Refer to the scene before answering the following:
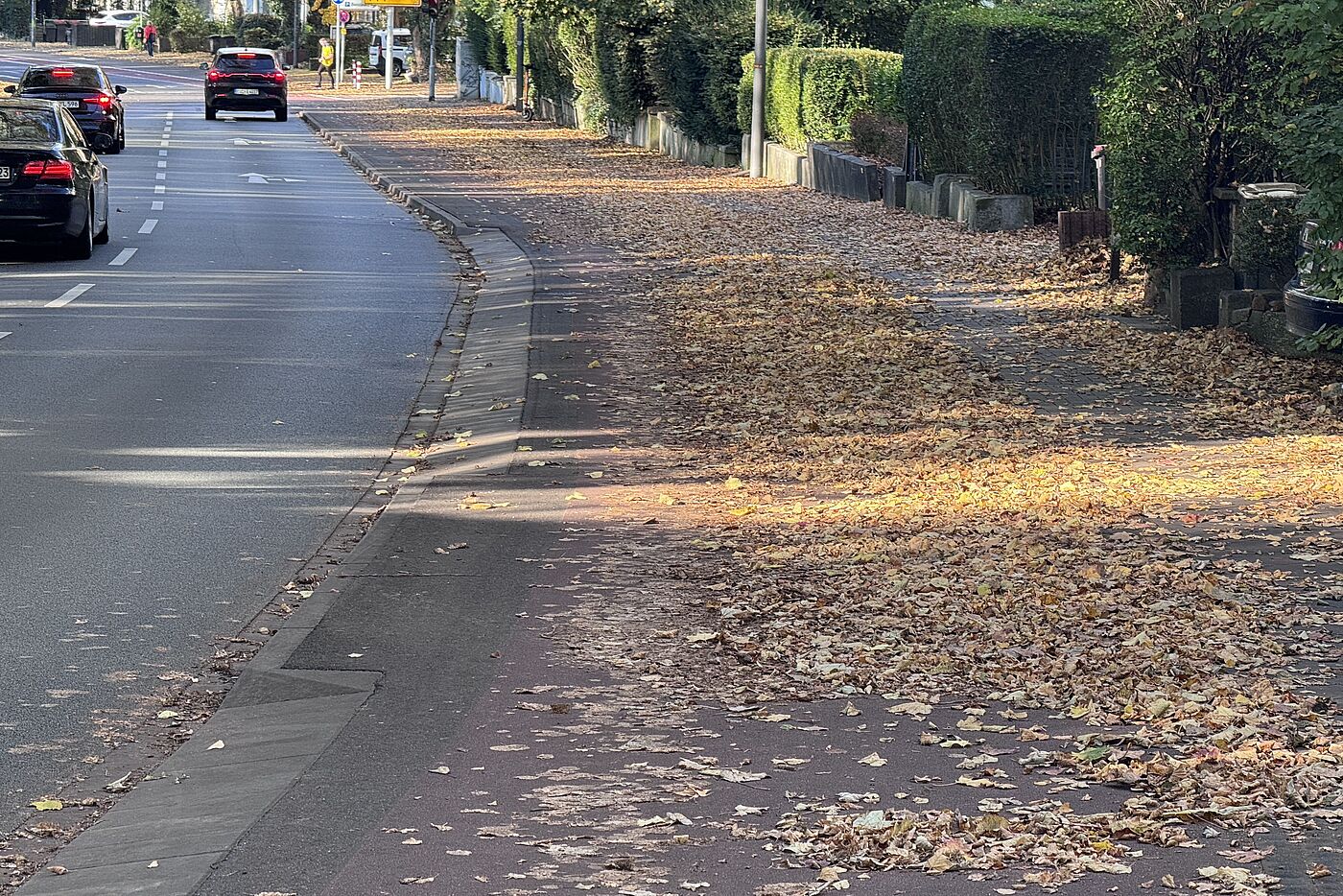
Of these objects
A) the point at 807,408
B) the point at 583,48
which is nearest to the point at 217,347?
the point at 807,408

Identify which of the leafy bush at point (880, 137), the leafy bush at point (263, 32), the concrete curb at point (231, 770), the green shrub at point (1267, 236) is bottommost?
the concrete curb at point (231, 770)

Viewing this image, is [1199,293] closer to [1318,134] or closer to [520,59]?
[1318,134]

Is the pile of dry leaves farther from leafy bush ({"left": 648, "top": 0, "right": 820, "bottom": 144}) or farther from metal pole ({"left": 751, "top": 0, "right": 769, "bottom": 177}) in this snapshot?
leafy bush ({"left": 648, "top": 0, "right": 820, "bottom": 144})

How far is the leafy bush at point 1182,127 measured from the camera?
569 inches

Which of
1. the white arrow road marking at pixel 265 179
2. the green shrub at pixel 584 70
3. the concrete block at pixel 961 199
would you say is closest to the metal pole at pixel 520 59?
the green shrub at pixel 584 70

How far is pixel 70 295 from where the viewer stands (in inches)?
675

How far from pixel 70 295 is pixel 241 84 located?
34105 mm

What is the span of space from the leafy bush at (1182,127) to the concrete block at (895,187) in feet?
31.5

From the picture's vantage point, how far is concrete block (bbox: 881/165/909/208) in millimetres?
24784

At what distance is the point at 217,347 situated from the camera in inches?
564

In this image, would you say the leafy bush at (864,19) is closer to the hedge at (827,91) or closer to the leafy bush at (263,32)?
the hedge at (827,91)

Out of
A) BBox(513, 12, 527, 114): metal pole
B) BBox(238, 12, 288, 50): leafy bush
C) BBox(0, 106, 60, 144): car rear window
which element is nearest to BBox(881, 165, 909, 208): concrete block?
BBox(0, 106, 60, 144): car rear window

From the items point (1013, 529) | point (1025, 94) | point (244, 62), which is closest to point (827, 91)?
point (1025, 94)

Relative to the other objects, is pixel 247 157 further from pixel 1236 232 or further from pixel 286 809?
pixel 286 809
